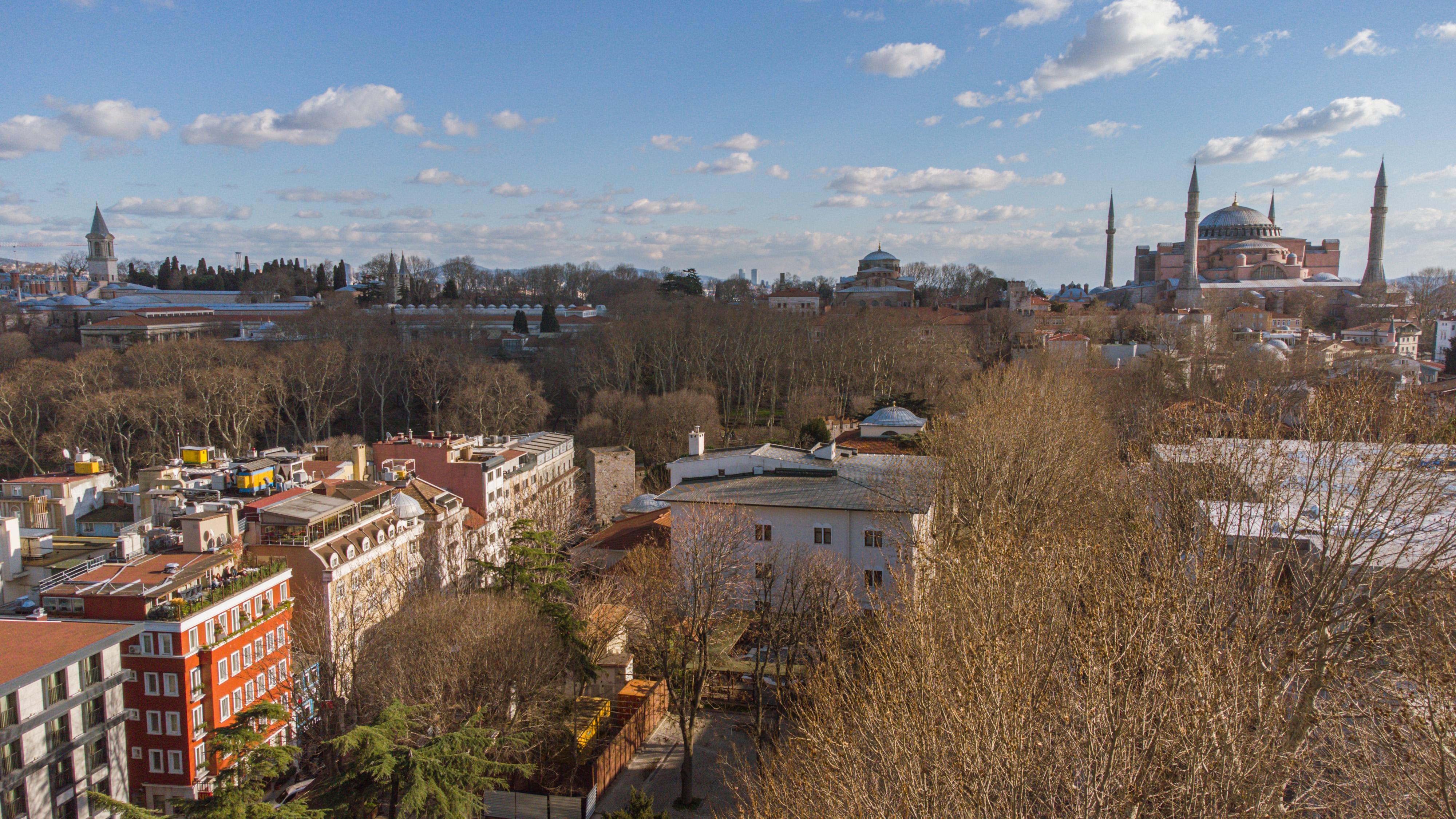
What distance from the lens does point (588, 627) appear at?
18.9 meters

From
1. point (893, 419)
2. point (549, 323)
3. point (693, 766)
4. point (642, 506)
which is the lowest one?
point (693, 766)

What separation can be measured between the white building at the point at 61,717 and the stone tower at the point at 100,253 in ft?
372

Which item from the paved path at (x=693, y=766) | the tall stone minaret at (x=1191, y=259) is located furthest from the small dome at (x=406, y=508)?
the tall stone minaret at (x=1191, y=259)

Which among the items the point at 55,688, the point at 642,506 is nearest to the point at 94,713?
the point at 55,688

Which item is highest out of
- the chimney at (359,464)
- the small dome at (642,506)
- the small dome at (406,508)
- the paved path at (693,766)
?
the chimney at (359,464)

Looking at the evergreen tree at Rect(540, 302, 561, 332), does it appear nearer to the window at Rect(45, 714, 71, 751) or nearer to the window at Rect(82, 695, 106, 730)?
the window at Rect(82, 695, 106, 730)

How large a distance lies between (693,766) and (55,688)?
Result: 11.7 meters

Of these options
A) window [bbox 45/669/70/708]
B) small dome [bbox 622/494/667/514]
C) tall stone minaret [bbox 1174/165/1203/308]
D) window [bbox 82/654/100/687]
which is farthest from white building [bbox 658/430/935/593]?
tall stone minaret [bbox 1174/165/1203/308]

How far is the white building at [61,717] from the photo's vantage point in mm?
14820

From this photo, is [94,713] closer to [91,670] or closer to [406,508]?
[91,670]

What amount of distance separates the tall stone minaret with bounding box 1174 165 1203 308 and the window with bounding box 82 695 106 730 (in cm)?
7668

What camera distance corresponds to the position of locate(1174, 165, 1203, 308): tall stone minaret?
74062 mm

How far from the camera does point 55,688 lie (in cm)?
1562

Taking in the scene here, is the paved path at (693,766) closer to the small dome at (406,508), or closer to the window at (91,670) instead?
the window at (91,670)
